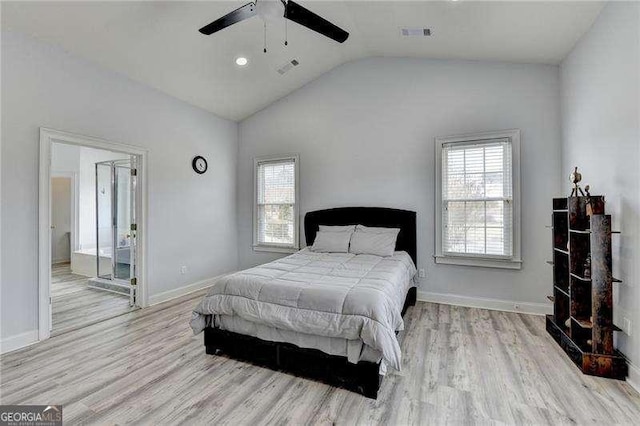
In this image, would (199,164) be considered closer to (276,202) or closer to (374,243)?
(276,202)

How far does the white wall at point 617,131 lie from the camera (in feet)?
7.48

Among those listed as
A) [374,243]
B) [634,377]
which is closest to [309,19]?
[374,243]

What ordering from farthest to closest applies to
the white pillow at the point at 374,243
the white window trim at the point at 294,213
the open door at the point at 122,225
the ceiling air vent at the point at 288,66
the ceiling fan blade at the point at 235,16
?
1. the white window trim at the point at 294,213
2. the open door at the point at 122,225
3. the ceiling air vent at the point at 288,66
4. the white pillow at the point at 374,243
5. the ceiling fan blade at the point at 235,16

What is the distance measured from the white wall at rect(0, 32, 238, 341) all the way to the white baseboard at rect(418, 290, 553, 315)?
142 inches

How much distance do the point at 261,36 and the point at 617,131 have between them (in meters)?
3.78

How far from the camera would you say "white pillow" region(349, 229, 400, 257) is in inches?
157

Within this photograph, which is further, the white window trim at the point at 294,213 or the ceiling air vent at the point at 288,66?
the white window trim at the point at 294,213

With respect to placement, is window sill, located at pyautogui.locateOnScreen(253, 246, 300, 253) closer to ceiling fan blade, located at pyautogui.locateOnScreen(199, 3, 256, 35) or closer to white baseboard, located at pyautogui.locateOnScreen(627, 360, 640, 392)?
ceiling fan blade, located at pyautogui.locateOnScreen(199, 3, 256, 35)

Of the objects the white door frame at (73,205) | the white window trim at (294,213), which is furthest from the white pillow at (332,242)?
the white door frame at (73,205)

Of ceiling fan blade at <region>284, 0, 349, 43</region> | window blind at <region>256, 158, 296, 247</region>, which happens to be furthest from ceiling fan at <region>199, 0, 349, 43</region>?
window blind at <region>256, 158, 296, 247</region>

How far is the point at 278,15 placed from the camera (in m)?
2.29

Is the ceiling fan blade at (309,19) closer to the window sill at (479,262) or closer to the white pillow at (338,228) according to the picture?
the white pillow at (338,228)

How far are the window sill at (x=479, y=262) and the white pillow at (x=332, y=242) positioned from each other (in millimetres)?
1294

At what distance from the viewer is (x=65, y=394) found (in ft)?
7.21
